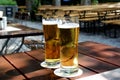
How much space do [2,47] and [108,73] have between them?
451 cm

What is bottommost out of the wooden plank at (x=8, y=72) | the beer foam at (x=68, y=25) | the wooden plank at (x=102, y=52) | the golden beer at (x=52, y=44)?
the wooden plank at (x=8, y=72)

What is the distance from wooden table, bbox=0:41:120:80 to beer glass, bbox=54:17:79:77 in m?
0.06

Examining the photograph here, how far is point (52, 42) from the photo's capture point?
54.6 inches

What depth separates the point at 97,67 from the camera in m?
1.38

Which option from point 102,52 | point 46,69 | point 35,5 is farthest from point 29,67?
point 35,5

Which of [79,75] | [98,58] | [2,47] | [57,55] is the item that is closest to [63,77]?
[79,75]

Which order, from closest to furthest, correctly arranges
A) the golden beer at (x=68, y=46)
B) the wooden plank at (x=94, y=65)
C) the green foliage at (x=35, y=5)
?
the golden beer at (x=68, y=46), the wooden plank at (x=94, y=65), the green foliage at (x=35, y=5)

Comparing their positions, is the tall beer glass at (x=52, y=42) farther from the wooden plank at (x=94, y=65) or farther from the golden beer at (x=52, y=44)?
the wooden plank at (x=94, y=65)

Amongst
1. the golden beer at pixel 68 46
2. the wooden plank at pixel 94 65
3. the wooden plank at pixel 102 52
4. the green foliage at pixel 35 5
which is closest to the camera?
the golden beer at pixel 68 46

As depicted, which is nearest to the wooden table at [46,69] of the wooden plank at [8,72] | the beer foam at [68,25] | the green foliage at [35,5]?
the wooden plank at [8,72]

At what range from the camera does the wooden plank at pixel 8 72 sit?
4.10ft

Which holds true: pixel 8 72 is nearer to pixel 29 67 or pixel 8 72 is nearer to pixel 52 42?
pixel 29 67

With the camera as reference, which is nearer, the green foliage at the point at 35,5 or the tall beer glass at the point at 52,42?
the tall beer glass at the point at 52,42

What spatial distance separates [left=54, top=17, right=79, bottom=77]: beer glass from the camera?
1229 mm
